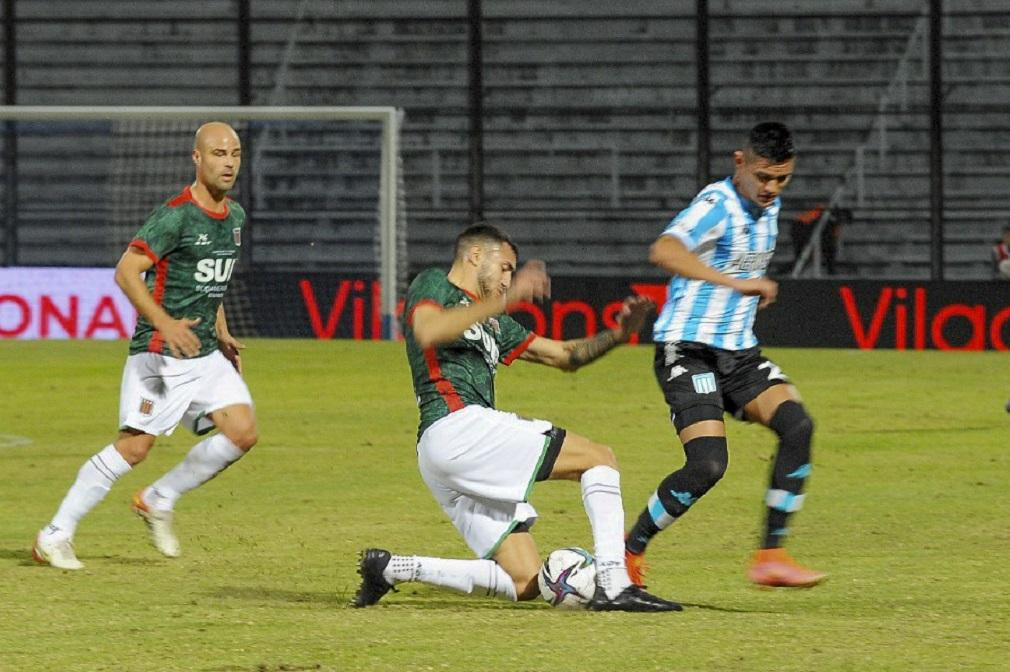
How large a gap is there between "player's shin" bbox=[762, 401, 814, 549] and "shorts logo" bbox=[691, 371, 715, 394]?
26cm

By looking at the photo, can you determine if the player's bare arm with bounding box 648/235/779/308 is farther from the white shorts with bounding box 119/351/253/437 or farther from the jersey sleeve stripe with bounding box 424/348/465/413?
the white shorts with bounding box 119/351/253/437

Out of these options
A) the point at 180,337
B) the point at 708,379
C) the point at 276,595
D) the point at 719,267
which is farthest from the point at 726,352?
the point at 180,337

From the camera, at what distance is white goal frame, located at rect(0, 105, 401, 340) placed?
2152cm

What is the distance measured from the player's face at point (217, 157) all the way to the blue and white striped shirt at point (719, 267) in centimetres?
201

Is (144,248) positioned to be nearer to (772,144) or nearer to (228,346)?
(228,346)

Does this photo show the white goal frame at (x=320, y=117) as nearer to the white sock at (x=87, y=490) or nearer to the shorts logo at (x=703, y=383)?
the white sock at (x=87, y=490)

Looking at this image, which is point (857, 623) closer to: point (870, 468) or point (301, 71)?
point (870, 468)

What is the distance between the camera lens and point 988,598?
7.24 m

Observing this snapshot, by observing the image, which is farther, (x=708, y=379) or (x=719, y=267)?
(x=719, y=267)

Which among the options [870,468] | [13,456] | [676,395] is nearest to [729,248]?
[676,395]

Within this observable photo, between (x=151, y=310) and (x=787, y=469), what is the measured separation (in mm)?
2628

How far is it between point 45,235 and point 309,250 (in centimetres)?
377

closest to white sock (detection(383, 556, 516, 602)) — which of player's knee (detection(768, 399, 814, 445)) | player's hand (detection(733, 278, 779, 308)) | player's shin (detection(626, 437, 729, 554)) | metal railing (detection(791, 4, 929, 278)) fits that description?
player's shin (detection(626, 437, 729, 554))

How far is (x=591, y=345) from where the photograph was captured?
7.17m
